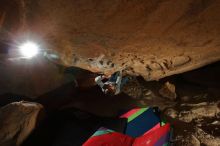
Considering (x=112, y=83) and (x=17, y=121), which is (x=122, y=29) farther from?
(x=17, y=121)

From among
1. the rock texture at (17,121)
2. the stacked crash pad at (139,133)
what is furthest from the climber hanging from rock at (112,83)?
the rock texture at (17,121)

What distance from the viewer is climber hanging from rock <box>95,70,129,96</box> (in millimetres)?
4680

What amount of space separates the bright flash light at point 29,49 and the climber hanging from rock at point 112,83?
1.52 m

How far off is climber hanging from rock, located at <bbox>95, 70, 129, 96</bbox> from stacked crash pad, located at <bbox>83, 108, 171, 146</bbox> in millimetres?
625

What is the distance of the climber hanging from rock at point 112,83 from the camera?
15.4 ft

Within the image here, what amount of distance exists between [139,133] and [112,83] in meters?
1.32

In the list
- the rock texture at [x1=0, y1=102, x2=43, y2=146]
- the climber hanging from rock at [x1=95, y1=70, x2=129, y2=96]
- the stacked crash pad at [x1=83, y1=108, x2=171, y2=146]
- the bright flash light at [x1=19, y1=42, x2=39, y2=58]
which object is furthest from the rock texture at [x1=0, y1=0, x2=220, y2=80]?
the rock texture at [x1=0, y1=102, x2=43, y2=146]

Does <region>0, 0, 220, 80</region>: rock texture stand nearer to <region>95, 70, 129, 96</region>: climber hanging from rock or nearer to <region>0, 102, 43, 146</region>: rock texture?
<region>95, 70, 129, 96</region>: climber hanging from rock

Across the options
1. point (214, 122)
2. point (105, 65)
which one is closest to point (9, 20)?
point (105, 65)

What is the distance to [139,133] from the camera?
3.89m

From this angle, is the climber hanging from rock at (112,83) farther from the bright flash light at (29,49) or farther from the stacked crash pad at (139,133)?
the bright flash light at (29,49)

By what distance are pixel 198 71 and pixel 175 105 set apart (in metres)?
1.32

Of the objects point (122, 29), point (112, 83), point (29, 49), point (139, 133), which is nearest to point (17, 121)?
point (29, 49)

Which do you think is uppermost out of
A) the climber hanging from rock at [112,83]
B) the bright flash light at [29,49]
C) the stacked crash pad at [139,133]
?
the bright flash light at [29,49]
